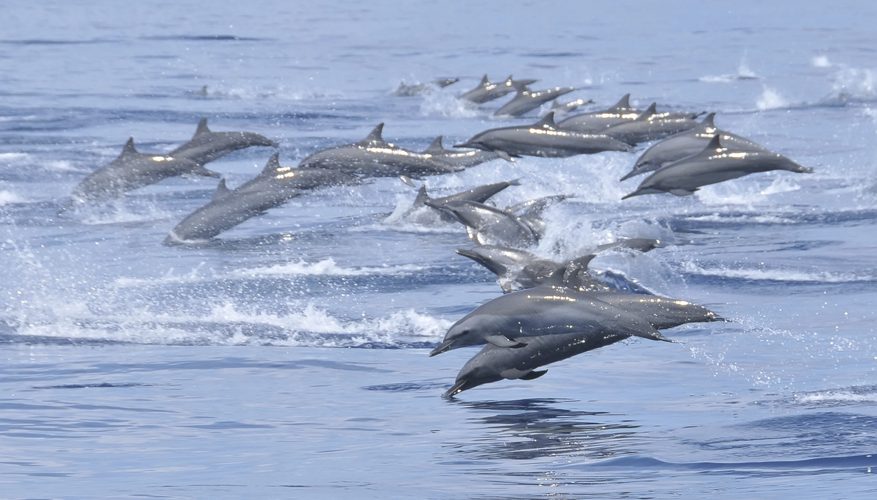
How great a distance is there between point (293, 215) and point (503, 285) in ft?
29.9

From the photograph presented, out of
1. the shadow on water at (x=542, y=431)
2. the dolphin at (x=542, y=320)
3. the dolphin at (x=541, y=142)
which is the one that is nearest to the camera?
the shadow on water at (x=542, y=431)

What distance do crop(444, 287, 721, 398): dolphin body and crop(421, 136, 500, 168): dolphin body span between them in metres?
7.26

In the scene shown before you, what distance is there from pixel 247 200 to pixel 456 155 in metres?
2.16

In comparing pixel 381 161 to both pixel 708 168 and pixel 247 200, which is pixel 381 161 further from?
pixel 708 168

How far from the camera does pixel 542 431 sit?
30.2ft

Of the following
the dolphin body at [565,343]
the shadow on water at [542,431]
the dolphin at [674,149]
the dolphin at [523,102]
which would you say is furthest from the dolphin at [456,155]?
the dolphin at [523,102]

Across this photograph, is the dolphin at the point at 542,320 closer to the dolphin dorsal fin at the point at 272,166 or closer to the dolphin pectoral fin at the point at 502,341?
the dolphin pectoral fin at the point at 502,341

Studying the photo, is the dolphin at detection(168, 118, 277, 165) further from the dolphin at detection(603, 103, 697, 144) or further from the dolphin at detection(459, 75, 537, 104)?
the dolphin at detection(459, 75, 537, 104)

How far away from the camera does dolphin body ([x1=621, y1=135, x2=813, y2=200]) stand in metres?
14.7

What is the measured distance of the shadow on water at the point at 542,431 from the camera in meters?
8.65

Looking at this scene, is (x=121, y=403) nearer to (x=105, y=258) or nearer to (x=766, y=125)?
(x=105, y=258)

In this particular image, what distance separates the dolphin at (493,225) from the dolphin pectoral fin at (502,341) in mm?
6071

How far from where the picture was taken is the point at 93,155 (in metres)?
24.9

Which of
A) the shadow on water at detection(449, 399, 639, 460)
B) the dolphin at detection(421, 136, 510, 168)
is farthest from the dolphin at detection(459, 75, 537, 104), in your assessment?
the shadow on water at detection(449, 399, 639, 460)
